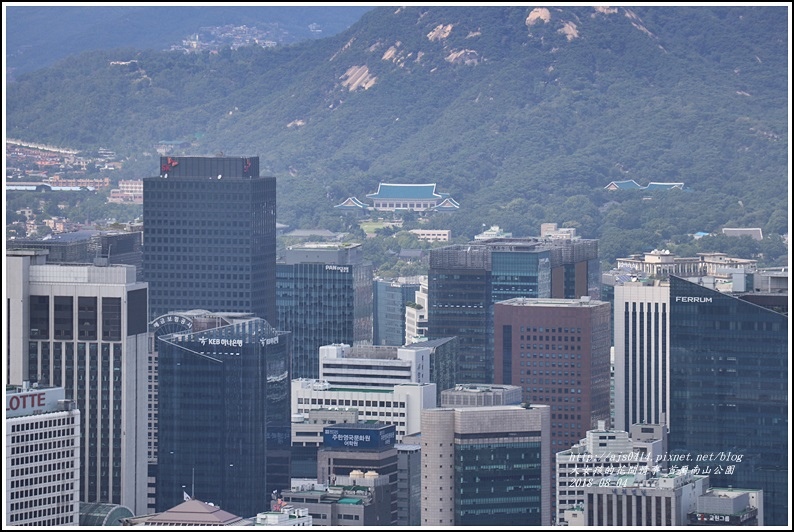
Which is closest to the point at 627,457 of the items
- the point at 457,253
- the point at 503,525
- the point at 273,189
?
the point at 503,525

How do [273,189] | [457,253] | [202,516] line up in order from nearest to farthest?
[202,516] < [457,253] < [273,189]

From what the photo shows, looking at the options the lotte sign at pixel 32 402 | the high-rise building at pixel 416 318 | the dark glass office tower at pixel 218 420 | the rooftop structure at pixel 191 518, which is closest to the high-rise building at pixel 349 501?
the rooftop structure at pixel 191 518

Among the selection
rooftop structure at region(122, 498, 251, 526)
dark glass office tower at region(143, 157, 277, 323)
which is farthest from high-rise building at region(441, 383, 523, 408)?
dark glass office tower at region(143, 157, 277, 323)

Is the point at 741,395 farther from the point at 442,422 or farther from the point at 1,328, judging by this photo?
the point at 1,328

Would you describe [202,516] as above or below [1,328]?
below

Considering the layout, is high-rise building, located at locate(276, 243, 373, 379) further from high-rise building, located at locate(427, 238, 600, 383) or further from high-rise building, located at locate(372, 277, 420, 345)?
high-rise building, located at locate(372, 277, 420, 345)

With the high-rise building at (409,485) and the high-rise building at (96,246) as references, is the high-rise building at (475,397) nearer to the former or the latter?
the high-rise building at (409,485)

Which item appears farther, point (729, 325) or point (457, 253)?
point (457, 253)
